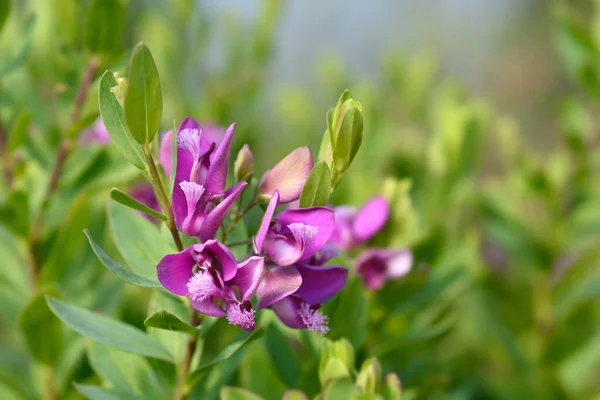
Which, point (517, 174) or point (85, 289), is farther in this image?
point (517, 174)

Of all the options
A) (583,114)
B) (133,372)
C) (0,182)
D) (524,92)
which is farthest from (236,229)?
(524,92)

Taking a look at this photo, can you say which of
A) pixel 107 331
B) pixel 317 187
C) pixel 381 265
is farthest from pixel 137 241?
pixel 381 265

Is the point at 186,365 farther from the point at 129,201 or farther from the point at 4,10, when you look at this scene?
the point at 4,10

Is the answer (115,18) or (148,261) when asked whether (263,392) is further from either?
(115,18)

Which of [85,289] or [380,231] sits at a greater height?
[380,231]

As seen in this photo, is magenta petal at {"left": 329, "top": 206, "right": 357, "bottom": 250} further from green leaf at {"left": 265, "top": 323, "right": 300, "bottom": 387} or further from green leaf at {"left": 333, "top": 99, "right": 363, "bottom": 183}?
green leaf at {"left": 333, "top": 99, "right": 363, "bottom": 183}

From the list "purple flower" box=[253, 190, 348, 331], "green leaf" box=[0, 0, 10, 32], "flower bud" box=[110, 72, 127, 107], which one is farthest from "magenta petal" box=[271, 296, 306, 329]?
"green leaf" box=[0, 0, 10, 32]

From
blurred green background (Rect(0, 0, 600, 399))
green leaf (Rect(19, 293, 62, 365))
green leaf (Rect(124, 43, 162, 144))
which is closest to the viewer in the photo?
green leaf (Rect(124, 43, 162, 144))
